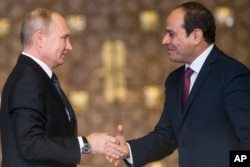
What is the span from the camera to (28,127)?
2312 mm

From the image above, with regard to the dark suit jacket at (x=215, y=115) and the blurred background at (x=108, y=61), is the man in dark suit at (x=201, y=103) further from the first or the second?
the blurred background at (x=108, y=61)

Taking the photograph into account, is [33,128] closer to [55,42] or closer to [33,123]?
[33,123]

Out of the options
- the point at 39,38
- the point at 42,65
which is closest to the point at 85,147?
the point at 42,65

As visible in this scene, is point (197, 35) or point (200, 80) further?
point (197, 35)

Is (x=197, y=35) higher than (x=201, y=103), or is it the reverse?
(x=197, y=35)

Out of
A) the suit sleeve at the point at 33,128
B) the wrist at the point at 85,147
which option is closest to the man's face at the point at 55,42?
the suit sleeve at the point at 33,128

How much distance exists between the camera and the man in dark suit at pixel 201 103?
8.56 feet

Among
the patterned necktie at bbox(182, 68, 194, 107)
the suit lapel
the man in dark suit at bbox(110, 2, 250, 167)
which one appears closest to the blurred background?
the man in dark suit at bbox(110, 2, 250, 167)

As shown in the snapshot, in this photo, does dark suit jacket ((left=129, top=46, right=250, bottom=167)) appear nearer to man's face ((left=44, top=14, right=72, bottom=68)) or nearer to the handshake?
the handshake

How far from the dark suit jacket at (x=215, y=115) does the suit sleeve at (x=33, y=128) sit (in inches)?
22.6

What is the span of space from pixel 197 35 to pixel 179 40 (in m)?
0.10

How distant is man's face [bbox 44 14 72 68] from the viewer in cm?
254

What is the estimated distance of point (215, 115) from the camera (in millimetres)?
2648

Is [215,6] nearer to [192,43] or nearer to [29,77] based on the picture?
[192,43]
